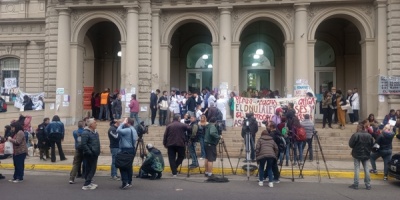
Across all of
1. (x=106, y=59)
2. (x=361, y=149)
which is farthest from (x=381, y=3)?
(x=106, y=59)

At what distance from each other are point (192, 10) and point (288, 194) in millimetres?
13578

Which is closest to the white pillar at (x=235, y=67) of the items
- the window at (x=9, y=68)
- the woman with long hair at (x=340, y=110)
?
the woman with long hair at (x=340, y=110)

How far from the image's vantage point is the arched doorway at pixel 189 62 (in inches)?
1001

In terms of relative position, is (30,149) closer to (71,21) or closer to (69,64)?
(69,64)

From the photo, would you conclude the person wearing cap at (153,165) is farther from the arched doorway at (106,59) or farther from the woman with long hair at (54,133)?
the arched doorway at (106,59)

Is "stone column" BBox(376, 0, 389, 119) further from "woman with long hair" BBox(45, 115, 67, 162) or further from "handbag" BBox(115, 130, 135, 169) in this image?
"woman with long hair" BBox(45, 115, 67, 162)

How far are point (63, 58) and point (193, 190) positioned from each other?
13.6 m

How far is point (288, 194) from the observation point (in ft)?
31.6

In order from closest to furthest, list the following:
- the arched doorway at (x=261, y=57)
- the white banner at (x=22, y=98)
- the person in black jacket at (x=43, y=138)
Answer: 1. the person in black jacket at (x=43, y=138)
2. the arched doorway at (x=261, y=57)
3. the white banner at (x=22, y=98)

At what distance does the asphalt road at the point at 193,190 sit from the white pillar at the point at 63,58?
9.22 meters

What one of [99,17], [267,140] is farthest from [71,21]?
[267,140]

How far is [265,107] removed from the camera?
17828mm

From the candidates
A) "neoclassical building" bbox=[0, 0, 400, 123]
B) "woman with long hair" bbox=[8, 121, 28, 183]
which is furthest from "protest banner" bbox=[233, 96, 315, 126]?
"woman with long hair" bbox=[8, 121, 28, 183]

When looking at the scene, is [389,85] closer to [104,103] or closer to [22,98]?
[104,103]
